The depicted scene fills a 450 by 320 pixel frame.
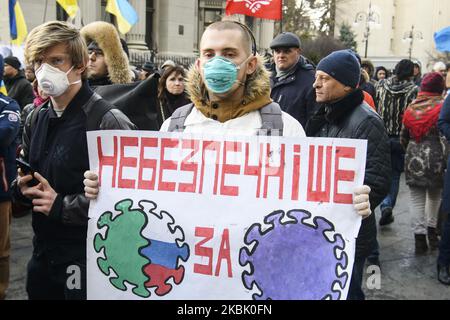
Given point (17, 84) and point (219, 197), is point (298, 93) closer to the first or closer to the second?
point (219, 197)

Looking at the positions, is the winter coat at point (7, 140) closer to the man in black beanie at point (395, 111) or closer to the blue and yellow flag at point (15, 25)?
the man in black beanie at point (395, 111)

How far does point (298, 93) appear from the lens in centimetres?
538

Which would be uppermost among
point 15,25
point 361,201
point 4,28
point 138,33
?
point 138,33

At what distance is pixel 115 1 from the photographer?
1112 centimetres

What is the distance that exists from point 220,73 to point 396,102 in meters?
5.58

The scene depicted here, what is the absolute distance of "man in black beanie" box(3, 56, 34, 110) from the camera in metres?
7.81

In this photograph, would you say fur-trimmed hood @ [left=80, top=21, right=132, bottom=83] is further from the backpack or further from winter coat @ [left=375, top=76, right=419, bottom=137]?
winter coat @ [left=375, top=76, right=419, bottom=137]

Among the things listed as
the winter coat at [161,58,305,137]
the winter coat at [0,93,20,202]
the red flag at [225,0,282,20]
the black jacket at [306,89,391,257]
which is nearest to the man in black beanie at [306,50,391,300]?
the black jacket at [306,89,391,257]

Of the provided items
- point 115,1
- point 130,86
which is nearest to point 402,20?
point 115,1

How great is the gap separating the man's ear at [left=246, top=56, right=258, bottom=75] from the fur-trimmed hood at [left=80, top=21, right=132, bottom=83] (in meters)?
2.01

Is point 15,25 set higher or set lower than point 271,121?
higher

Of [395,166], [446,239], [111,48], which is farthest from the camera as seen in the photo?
[395,166]

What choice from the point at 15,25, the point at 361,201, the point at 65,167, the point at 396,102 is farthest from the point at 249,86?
the point at 15,25

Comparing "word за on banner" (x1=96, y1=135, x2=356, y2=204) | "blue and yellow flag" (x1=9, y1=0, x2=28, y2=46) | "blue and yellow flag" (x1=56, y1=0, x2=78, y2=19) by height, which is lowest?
"word за on banner" (x1=96, y1=135, x2=356, y2=204)
